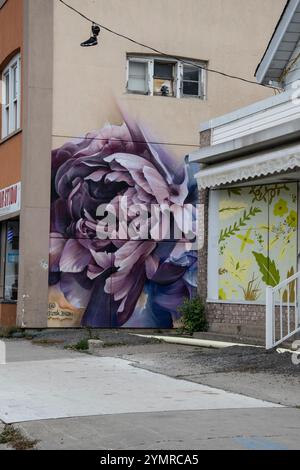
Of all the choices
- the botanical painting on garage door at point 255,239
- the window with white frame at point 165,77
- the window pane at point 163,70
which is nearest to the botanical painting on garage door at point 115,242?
the window with white frame at point 165,77

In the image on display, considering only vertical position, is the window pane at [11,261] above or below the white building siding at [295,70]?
below

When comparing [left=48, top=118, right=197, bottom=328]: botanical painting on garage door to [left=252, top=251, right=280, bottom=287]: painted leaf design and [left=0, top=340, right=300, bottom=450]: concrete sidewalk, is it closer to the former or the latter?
[left=252, top=251, right=280, bottom=287]: painted leaf design

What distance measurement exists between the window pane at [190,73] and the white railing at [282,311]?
8.23 metres

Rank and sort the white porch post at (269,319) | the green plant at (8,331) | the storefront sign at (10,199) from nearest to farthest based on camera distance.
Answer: the white porch post at (269,319) < the green plant at (8,331) < the storefront sign at (10,199)

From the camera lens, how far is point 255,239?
15688mm

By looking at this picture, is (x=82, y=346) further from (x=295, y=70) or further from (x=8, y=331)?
(x=295, y=70)

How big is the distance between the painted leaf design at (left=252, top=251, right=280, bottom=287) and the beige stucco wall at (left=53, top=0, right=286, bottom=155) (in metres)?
5.76

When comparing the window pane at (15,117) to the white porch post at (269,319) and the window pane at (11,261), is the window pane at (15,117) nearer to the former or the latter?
the window pane at (11,261)

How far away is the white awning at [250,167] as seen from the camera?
13289mm

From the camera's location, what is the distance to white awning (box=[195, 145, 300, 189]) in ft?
43.6

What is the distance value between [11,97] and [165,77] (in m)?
4.30

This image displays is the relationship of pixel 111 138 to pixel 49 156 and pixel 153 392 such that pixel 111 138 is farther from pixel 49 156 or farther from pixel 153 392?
pixel 153 392
